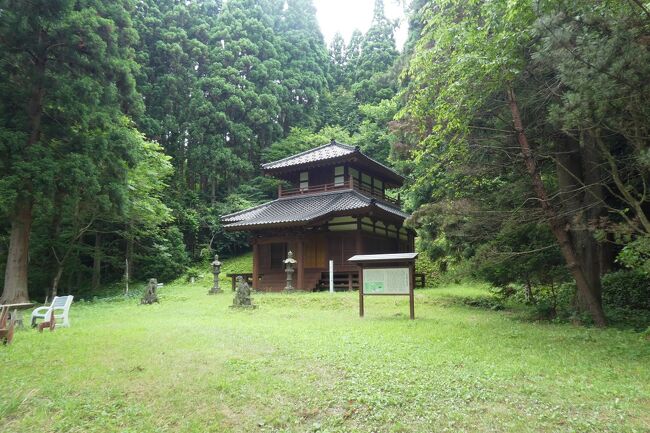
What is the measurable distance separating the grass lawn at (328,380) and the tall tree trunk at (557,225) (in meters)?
0.66

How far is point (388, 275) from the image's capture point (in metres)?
9.48

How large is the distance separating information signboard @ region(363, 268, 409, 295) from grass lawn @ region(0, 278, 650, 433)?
1.41m

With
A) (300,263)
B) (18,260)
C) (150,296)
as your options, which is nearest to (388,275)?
(300,263)

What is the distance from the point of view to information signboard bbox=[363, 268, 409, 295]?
927 cm

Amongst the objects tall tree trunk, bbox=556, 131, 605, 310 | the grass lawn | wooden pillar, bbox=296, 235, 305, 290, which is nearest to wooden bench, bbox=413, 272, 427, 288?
wooden pillar, bbox=296, 235, 305, 290

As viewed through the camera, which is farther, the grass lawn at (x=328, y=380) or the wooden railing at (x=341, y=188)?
the wooden railing at (x=341, y=188)

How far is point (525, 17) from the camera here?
6.80 m

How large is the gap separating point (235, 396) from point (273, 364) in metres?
1.14

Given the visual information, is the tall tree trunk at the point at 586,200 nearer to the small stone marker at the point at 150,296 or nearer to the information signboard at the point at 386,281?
the information signboard at the point at 386,281

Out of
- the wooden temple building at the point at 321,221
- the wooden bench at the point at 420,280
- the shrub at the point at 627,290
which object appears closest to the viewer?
the shrub at the point at 627,290

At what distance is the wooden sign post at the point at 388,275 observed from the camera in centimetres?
920

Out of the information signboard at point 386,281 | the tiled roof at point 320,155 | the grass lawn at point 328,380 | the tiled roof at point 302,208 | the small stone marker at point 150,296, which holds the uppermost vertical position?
the tiled roof at point 320,155

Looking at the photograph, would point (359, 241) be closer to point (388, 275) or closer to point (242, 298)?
point (242, 298)

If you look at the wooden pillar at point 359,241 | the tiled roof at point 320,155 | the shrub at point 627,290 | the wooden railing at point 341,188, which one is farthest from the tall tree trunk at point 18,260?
the shrub at point 627,290
